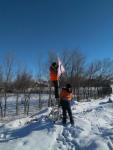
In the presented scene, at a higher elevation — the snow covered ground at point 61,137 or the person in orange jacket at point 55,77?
the person in orange jacket at point 55,77

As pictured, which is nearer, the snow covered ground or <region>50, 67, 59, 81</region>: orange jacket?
the snow covered ground

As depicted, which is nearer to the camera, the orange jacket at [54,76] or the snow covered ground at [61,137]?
the snow covered ground at [61,137]

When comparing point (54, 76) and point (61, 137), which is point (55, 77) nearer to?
point (54, 76)

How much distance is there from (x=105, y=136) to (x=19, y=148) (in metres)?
2.82

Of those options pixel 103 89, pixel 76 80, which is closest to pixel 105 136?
pixel 76 80

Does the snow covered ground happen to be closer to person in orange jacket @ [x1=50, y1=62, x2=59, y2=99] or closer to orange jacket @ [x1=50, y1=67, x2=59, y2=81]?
person in orange jacket @ [x1=50, y1=62, x2=59, y2=99]

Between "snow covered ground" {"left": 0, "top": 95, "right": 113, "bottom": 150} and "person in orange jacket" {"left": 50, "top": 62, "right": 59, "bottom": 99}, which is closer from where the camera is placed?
"snow covered ground" {"left": 0, "top": 95, "right": 113, "bottom": 150}

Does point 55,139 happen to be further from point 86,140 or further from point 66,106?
point 66,106

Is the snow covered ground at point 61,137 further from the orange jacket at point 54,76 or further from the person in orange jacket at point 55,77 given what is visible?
the orange jacket at point 54,76

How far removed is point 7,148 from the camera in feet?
27.5

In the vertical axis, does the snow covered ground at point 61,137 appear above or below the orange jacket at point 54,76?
below

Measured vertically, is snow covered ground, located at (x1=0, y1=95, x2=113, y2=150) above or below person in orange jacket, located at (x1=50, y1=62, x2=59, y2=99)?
below

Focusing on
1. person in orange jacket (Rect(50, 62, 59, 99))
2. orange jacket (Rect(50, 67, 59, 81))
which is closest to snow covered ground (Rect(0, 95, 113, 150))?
person in orange jacket (Rect(50, 62, 59, 99))

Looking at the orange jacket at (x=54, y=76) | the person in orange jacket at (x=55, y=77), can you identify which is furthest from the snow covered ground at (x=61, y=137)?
the orange jacket at (x=54, y=76)
